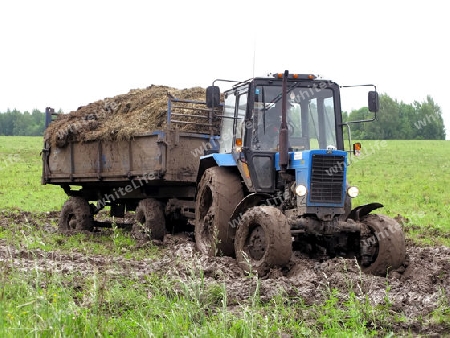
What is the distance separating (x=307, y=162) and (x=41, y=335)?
4.80 m

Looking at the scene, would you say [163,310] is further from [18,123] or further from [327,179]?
[18,123]

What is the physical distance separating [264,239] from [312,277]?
107cm

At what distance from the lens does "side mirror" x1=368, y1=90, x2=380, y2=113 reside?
370 inches

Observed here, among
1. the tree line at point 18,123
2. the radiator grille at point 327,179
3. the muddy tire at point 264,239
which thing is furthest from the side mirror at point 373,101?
the tree line at point 18,123

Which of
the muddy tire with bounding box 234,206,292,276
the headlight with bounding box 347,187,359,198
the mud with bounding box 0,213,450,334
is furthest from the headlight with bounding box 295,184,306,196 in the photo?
the mud with bounding box 0,213,450,334

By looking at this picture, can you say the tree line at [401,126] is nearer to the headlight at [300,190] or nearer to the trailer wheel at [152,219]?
the trailer wheel at [152,219]

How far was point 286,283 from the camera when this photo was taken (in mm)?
7605

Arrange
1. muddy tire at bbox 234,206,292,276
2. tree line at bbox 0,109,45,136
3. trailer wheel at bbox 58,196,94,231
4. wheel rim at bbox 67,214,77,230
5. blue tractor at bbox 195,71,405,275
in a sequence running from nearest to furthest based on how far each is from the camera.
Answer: muddy tire at bbox 234,206,292,276 < blue tractor at bbox 195,71,405,275 < trailer wheel at bbox 58,196,94,231 < wheel rim at bbox 67,214,77,230 < tree line at bbox 0,109,45,136

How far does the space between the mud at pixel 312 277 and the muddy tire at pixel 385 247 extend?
Result: 0.16m

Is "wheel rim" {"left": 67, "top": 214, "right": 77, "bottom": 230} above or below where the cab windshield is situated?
below

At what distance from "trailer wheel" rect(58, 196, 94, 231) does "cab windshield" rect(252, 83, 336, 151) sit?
6286 mm

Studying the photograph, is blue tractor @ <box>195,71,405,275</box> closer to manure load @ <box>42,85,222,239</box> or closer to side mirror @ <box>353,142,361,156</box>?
side mirror @ <box>353,142,361,156</box>

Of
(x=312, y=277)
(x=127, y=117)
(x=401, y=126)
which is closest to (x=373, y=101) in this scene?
(x=312, y=277)

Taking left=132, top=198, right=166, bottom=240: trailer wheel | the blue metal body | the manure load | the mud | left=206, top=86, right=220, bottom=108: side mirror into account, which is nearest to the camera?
the mud
